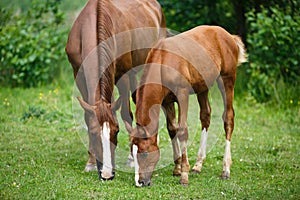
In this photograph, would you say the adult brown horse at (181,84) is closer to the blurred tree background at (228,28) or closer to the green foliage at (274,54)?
the blurred tree background at (228,28)

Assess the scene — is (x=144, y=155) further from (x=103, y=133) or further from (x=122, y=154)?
(x=122, y=154)

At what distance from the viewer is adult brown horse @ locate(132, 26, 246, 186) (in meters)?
5.68

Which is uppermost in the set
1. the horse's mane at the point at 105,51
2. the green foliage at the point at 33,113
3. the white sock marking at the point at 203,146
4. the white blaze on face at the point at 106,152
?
the horse's mane at the point at 105,51

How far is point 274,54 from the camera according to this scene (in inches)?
406

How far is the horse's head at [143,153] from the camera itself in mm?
5598

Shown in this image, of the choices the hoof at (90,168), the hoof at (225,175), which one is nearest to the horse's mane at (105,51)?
the hoof at (90,168)

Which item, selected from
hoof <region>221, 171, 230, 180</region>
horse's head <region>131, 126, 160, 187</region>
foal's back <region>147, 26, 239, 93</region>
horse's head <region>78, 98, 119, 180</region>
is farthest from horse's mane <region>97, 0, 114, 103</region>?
hoof <region>221, 171, 230, 180</region>

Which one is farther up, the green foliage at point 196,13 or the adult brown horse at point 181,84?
the adult brown horse at point 181,84

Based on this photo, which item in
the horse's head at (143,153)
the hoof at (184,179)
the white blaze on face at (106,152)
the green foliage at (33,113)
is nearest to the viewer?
the horse's head at (143,153)

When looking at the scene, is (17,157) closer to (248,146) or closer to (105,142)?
(105,142)

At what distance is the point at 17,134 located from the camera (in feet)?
26.4

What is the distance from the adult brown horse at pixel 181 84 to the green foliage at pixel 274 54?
11.3ft

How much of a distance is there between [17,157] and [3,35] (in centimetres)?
480

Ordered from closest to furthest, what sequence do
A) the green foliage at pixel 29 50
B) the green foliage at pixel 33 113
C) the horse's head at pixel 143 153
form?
the horse's head at pixel 143 153, the green foliage at pixel 33 113, the green foliage at pixel 29 50
